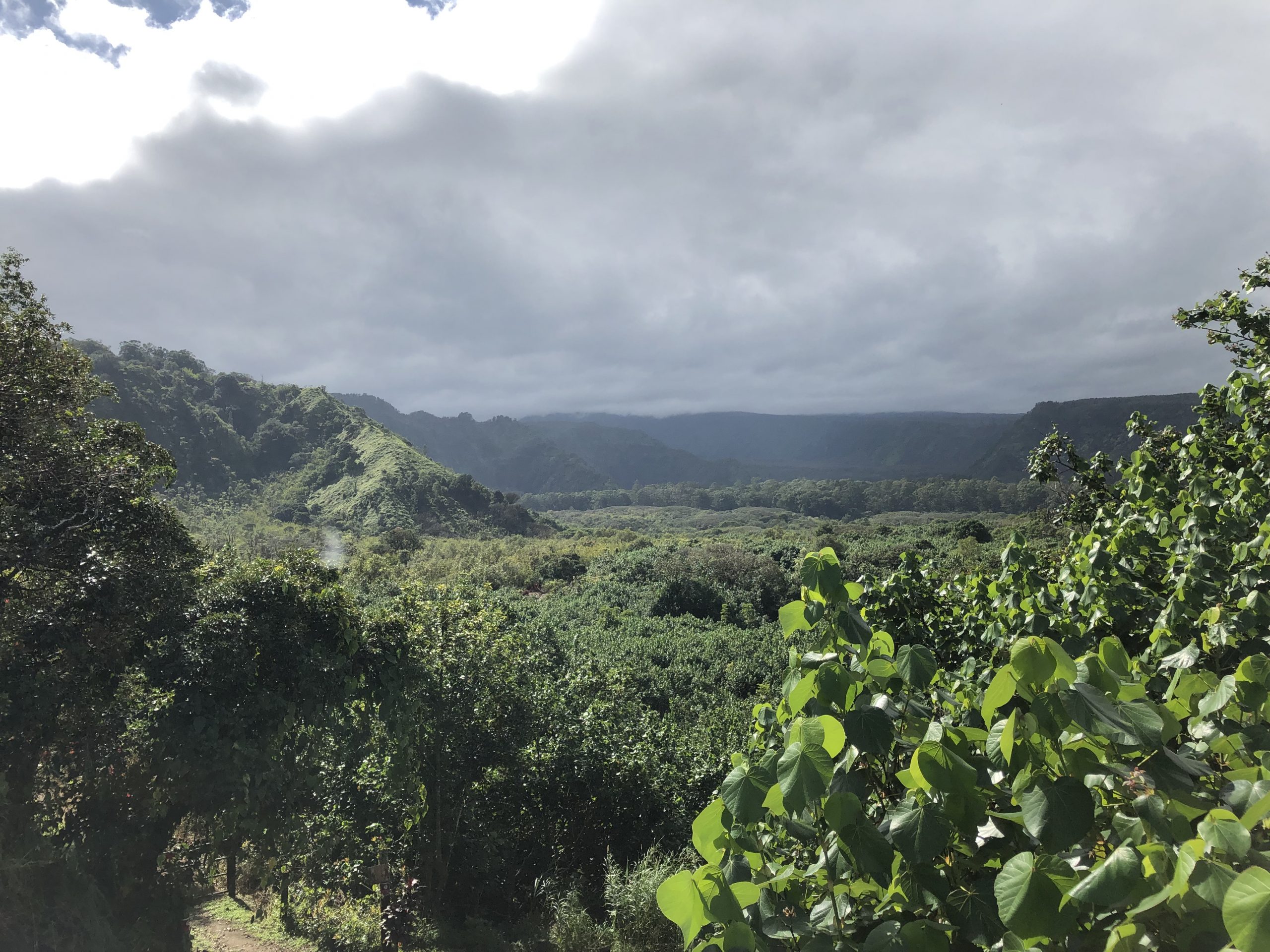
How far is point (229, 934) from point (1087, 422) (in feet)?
552

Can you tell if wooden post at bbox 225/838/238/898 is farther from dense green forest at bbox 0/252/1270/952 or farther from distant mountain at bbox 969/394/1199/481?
distant mountain at bbox 969/394/1199/481

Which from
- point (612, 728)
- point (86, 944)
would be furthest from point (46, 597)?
point (612, 728)

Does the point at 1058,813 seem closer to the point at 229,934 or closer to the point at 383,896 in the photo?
the point at 383,896

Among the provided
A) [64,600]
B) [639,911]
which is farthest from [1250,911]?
[64,600]

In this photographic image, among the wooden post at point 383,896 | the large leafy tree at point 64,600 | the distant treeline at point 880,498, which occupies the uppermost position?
the large leafy tree at point 64,600

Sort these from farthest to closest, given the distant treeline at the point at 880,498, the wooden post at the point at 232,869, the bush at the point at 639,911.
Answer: the distant treeline at the point at 880,498, the wooden post at the point at 232,869, the bush at the point at 639,911

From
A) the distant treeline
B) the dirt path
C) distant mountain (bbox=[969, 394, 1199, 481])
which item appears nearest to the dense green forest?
the dirt path

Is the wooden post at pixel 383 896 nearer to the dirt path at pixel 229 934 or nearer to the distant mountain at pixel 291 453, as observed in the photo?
the dirt path at pixel 229 934

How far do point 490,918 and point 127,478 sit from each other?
880 centimetres

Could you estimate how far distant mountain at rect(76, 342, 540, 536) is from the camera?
8100cm

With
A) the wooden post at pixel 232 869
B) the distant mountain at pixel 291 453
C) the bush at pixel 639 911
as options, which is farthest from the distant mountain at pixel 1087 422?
the wooden post at pixel 232 869

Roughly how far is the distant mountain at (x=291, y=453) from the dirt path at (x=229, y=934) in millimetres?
66616

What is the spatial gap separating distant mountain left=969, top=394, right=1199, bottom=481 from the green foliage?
81.6m

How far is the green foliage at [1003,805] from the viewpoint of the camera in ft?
3.92
